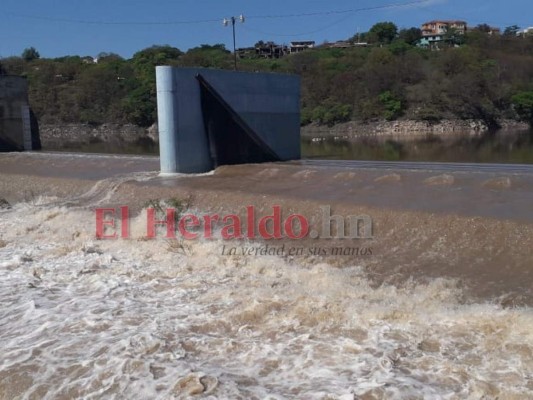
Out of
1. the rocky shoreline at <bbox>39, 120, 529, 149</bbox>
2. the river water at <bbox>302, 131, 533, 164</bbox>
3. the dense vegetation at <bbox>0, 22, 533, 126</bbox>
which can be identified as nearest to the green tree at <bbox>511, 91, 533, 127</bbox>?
the dense vegetation at <bbox>0, 22, 533, 126</bbox>

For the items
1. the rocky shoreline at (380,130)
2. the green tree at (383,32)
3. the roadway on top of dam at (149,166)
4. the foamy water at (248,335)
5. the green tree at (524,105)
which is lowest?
the foamy water at (248,335)

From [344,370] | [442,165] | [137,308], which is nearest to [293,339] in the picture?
[344,370]

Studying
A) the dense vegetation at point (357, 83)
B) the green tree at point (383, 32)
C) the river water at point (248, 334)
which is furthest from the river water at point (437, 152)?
the green tree at point (383, 32)

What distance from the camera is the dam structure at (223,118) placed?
42.2ft

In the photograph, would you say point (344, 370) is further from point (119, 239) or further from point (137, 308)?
point (119, 239)

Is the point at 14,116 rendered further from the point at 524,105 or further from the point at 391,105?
the point at 524,105

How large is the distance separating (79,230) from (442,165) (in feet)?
22.8

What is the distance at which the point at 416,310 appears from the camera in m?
5.69

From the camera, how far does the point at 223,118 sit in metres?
13.9

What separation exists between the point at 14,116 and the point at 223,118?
1354 centimetres

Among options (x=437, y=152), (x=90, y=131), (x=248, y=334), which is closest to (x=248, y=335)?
(x=248, y=334)

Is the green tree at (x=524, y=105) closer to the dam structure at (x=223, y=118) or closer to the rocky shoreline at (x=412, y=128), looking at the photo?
the rocky shoreline at (x=412, y=128)

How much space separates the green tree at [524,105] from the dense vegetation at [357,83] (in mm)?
76

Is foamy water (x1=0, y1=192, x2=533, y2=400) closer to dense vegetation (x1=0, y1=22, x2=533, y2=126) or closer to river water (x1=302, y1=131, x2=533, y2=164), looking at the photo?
river water (x1=302, y1=131, x2=533, y2=164)
